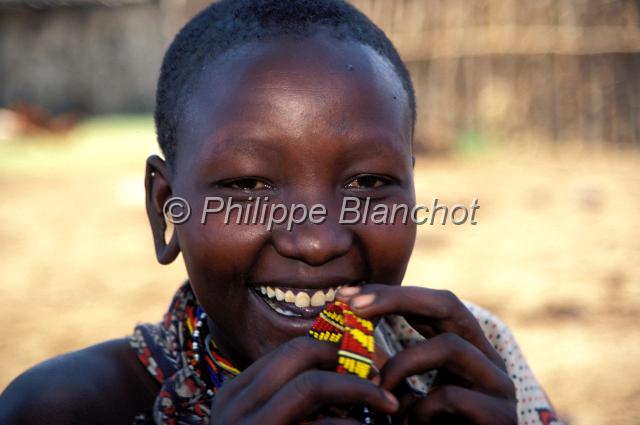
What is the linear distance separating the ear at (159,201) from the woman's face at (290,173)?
7.9 inches

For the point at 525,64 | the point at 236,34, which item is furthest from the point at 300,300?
the point at 525,64

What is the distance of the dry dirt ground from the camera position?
4.11 metres

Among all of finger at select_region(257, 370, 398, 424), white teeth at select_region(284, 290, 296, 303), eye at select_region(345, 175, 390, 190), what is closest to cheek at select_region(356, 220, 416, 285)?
eye at select_region(345, 175, 390, 190)

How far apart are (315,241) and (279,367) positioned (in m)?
0.34

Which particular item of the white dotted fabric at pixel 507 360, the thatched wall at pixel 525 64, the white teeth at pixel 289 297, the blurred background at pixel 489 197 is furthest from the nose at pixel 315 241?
the thatched wall at pixel 525 64

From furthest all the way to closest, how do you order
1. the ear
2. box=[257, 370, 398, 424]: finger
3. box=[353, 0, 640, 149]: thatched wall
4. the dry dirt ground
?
1. box=[353, 0, 640, 149]: thatched wall
2. the dry dirt ground
3. the ear
4. box=[257, 370, 398, 424]: finger

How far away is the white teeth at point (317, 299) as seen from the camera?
5.49 feet

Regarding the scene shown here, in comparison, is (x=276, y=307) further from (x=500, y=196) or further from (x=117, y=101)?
(x=117, y=101)

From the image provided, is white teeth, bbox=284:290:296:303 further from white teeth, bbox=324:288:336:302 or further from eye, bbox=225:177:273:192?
eye, bbox=225:177:273:192

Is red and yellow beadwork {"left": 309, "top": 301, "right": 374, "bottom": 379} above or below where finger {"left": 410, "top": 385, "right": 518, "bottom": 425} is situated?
above

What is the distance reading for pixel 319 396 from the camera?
1307mm

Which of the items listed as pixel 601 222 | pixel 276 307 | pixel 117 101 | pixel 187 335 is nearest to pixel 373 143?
pixel 276 307

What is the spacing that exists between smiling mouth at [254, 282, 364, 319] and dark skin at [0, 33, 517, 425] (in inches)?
0.8

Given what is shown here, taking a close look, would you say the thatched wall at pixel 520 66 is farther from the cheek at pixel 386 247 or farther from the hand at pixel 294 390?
the hand at pixel 294 390
